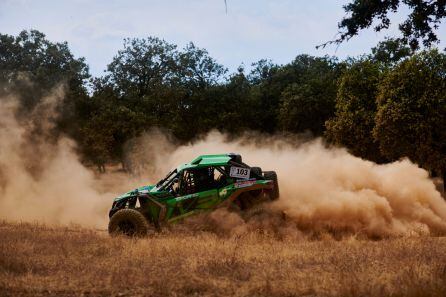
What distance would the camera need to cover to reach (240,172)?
1430 centimetres

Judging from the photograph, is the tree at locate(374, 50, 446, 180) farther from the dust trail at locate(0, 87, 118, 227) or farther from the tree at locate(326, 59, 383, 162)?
the dust trail at locate(0, 87, 118, 227)

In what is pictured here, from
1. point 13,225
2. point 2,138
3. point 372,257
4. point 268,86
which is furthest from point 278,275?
point 268,86

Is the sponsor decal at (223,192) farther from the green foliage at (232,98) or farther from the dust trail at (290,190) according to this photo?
the green foliage at (232,98)

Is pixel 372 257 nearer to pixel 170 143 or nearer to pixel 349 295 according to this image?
pixel 349 295

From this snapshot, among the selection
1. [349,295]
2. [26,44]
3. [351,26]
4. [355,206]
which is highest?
[26,44]

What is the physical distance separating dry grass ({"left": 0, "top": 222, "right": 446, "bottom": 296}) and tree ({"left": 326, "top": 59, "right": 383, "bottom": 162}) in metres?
23.5

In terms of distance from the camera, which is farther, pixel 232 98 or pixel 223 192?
pixel 232 98

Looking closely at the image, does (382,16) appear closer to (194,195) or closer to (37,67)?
(194,195)

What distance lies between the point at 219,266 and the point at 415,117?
2483 centimetres

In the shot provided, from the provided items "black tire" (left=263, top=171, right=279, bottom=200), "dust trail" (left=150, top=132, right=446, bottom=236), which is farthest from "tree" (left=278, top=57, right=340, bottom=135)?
"black tire" (left=263, top=171, right=279, bottom=200)

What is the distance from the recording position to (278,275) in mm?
8859

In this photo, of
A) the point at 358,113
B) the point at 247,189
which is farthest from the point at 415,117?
the point at 247,189

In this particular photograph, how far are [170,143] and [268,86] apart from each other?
1778 centimetres

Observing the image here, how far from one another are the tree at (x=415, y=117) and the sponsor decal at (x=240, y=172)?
63.3 feet
